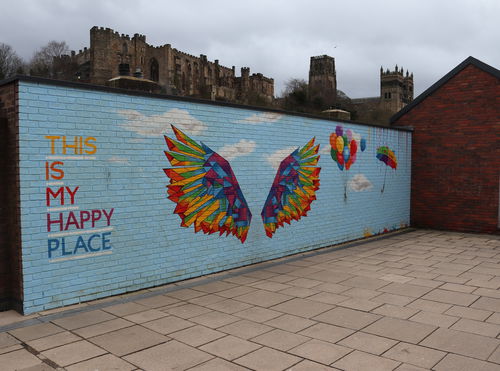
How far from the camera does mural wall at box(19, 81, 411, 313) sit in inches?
187

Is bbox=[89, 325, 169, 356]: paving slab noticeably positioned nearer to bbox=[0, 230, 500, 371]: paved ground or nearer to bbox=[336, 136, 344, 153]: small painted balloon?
bbox=[0, 230, 500, 371]: paved ground

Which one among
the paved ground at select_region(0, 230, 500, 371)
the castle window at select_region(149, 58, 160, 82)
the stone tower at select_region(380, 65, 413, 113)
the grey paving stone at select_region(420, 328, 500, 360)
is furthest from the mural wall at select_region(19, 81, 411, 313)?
the stone tower at select_region(380, 65, 413, 113)

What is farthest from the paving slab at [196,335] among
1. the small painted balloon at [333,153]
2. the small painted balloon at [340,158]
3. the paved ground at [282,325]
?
the small painted balloon at [340,158]

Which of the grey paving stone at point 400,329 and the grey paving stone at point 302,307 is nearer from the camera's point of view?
the grey paving stone at point 400,329

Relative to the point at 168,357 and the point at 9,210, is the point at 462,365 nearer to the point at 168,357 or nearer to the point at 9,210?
the point at 168,357

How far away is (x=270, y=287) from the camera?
5863mm

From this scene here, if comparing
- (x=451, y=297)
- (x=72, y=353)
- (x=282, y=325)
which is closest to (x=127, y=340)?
(x=72, y=353)

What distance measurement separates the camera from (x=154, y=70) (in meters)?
64.4

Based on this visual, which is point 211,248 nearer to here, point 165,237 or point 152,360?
point 165,237

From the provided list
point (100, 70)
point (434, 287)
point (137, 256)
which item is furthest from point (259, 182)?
point (100, 70)

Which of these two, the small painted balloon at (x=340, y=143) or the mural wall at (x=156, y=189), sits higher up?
the small painted balloon at (x=340, y=143)

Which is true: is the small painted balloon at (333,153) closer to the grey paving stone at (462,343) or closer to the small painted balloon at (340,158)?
the small painted balloon at (340,158)

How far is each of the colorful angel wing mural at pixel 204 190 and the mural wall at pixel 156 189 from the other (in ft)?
0.06

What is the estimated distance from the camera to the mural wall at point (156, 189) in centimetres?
474
